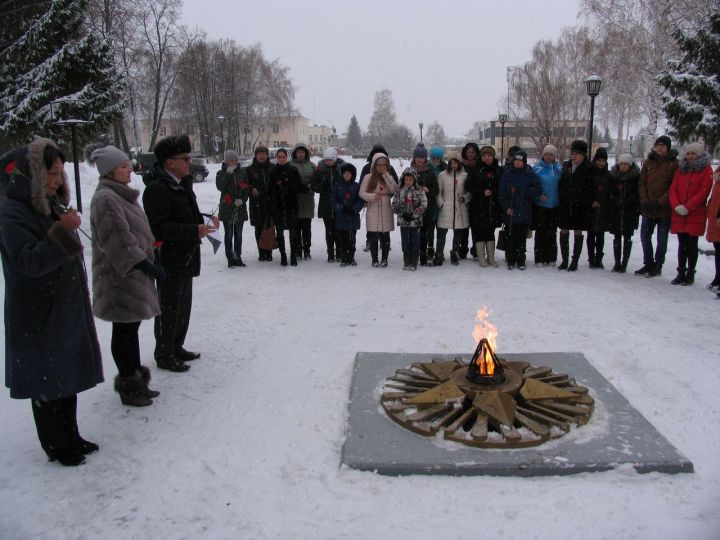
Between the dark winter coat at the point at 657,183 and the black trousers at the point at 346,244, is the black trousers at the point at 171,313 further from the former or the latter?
the dark winter coat at the point at 657,183

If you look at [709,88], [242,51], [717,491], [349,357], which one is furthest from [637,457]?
[242,51]

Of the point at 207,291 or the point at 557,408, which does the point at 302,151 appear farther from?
the point at 557,408

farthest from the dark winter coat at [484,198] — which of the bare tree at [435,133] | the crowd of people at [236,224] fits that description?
the bare tree at [435,133]

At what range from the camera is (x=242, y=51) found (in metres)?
51.2

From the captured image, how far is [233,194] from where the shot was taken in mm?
9633

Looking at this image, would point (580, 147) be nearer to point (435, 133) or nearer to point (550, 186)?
point (550, 186)

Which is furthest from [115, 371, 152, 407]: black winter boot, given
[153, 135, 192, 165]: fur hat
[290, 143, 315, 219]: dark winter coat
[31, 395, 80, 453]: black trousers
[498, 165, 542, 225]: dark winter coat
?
[498, 165, 542, 225]: dark winter coat

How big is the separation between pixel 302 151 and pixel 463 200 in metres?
2.96

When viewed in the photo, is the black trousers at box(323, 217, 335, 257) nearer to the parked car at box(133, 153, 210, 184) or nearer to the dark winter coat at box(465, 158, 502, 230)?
the dark winter coat at box(465, 158, 502, 230)

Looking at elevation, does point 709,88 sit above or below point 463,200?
above

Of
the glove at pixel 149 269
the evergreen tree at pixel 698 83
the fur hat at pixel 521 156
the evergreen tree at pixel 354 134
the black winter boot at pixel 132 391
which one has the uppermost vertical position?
the evergreen tree at pixel 354 134

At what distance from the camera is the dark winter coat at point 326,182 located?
9.67 m

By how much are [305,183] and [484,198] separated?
299 centimetres

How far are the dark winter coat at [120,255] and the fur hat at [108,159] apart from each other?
92 millimetres
